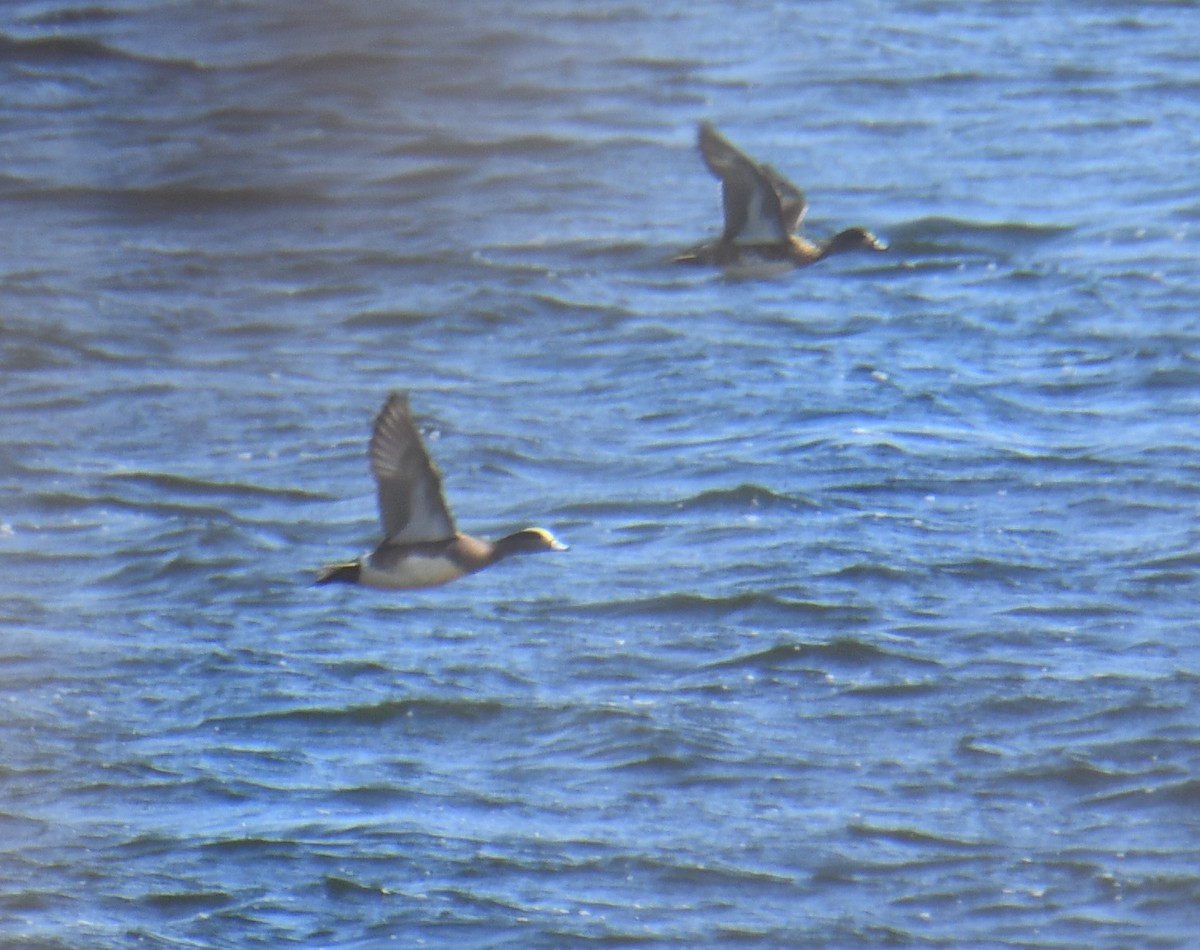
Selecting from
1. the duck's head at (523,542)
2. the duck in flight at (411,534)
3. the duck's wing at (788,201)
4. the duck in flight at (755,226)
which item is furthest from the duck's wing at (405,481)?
the duck's wing at (788,201)

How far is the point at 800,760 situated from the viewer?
9477 millimetres

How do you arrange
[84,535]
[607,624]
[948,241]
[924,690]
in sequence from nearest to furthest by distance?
[924,690] → [607,624] → [84,535] → [948,241]

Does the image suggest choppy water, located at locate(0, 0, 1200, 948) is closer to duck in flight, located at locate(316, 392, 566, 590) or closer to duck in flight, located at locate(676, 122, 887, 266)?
duck in flight, located at locate(316, 392, 566, 590)

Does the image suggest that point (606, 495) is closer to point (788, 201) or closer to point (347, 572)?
point (788, 201)

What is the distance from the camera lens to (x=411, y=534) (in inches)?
323

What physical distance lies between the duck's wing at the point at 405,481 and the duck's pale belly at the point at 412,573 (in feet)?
0.28

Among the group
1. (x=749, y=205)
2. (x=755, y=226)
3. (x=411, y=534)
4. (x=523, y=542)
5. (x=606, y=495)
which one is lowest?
(x=606, y=495)

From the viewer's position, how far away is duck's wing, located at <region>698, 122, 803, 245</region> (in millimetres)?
11070

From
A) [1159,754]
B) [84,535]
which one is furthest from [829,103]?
[1159,754]

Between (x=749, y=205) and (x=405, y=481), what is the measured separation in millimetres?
4098

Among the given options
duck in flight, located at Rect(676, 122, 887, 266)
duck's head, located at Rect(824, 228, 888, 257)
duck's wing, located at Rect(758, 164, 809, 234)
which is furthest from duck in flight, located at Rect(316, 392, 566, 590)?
duck's head, located at Rect(824, 228, 888, 257)

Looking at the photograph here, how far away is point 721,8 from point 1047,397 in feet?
39.6

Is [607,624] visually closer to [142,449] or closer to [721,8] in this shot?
[142,449]

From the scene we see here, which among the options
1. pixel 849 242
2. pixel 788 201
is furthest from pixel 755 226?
pixel 849 242
